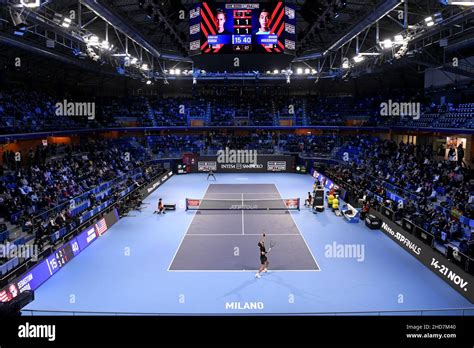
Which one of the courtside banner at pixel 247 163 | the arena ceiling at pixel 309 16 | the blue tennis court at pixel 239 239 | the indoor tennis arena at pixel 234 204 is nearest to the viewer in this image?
the indoor tennis arena at pixel 234 204

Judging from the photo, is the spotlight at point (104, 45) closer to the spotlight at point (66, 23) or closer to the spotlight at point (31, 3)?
the spotlight at point (66, 23)

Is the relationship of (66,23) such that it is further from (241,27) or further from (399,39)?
(399,39)

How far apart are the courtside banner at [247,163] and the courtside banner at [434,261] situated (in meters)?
26.8

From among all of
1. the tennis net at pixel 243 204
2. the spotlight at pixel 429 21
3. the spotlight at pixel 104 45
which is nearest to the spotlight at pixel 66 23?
the spotlight at pixel 104 45

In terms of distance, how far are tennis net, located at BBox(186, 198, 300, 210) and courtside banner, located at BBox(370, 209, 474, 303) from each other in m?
7.75

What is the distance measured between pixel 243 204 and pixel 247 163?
19.2m

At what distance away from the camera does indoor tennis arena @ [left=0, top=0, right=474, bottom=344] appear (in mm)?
13266

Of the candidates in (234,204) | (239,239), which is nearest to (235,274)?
(239,239)

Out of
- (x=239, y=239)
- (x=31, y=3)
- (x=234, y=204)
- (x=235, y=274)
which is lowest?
(x=235, y=274)

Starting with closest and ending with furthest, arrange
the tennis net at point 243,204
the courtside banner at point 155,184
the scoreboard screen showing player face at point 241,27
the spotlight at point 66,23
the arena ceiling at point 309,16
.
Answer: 1. the spotlight at point 66,23
2. the scoreboard screen showing player face at point 241,27
3. the arena ceiling at point 309,16
4. the tennis net at point 243,204
5. the courtside banner at point 155,184

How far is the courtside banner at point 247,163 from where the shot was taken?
157 ft

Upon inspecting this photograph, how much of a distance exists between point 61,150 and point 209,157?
1760 cm

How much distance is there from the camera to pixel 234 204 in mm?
29203
